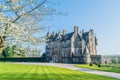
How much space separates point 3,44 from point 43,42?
1653mm

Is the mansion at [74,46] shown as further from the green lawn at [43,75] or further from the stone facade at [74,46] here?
the green lawn at [43,75]

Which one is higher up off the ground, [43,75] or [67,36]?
[67,36]

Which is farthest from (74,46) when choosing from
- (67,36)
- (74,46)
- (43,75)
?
(43,75)

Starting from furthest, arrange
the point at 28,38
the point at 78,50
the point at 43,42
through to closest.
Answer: the point at 78,50 < the point at 43,42 < the point at 28,38

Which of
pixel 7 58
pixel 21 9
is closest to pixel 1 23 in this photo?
pixel 21 9

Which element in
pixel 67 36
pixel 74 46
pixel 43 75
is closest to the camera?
pixel 43 75

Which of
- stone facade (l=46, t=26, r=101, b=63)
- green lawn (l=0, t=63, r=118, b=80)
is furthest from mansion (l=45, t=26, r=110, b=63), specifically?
green lawn (l=0, t=63, r=118, b=80)

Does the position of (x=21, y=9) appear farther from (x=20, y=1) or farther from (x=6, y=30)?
(x=6, y=30)

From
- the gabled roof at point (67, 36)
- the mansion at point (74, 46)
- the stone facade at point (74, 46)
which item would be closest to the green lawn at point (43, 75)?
the mansion at point (74, 46)

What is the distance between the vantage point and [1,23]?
7660 mm

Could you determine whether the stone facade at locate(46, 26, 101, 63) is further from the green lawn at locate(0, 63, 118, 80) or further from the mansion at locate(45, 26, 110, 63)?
the green lawn at locate(0, 63, 118, 80)

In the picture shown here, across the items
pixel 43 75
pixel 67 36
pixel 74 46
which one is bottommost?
pixel 43 75

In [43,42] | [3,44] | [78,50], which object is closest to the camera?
[3,44]

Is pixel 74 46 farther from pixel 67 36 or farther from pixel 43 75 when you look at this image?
pixel 43 75
